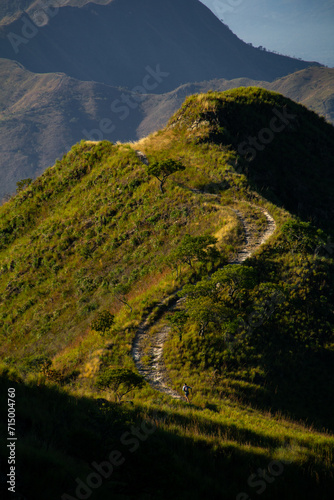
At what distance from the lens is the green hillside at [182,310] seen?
9555 millimetres

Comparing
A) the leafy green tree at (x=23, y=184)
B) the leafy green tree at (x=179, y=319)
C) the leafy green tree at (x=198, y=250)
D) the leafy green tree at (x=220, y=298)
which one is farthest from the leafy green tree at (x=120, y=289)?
the leafy green tree at (x=23, y=184)

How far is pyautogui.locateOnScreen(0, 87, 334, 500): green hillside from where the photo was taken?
9.55m

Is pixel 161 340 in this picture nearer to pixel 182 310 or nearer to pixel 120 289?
pixel 182 310

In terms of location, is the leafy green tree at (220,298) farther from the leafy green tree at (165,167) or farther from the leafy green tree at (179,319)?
the leafy green tree at (165,167)

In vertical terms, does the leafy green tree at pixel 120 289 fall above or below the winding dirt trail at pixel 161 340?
below

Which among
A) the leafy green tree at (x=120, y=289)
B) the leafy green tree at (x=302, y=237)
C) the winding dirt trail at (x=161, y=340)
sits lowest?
the leafy green tree at (x=120, y=289)

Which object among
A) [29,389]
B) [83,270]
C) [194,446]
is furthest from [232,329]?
[83,270]

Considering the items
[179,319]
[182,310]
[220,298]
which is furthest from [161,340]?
[220,298]

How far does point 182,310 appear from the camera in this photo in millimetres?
23875

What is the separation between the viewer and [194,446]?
10.9 metres

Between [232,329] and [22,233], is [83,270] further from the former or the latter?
[232,329]

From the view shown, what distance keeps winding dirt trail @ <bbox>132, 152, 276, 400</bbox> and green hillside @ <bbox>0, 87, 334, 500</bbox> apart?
0.65 feet

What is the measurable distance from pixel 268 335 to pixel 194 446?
39.5ft

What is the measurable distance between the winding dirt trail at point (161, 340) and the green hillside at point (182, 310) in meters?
0.20
